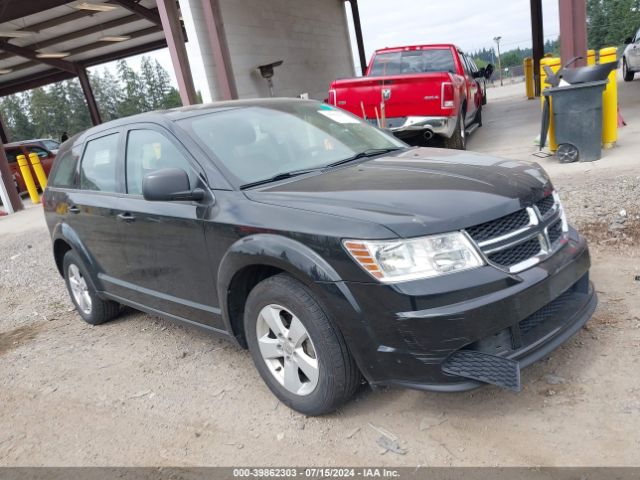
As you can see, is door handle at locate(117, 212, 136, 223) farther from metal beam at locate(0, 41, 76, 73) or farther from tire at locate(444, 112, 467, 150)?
metal beam at locate(0, 41, 76, 73)

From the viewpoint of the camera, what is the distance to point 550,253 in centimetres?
271

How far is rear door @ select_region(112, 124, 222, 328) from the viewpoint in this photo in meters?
3.27

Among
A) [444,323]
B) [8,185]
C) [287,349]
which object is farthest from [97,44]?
[444,323]

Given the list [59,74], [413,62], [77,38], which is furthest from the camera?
[59,74]

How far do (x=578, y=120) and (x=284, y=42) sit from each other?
10.6 metres

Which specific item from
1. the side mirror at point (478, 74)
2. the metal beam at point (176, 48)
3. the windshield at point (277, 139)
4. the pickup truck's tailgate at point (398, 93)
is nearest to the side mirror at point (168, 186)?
the windshield at point (277, 139)

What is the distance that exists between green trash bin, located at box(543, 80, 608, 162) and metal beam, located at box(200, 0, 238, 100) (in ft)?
20.9

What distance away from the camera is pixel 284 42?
15.7 m

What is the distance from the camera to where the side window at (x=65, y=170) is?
4684 mm

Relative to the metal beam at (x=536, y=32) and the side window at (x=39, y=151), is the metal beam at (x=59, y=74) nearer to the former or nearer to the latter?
the side window at (x=39, y=151)

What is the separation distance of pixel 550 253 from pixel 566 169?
191 inches

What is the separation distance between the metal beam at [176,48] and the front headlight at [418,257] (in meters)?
9.22

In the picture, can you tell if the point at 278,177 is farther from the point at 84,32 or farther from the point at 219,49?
the point at 84,32

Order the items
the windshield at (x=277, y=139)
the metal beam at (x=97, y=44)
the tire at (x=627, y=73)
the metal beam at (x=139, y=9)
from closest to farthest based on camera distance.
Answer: the windshield at (x=277, y=139)
the metal beam at (x=139, y=9)
the tire at (x=627, y=73)
the metal beam at (x=97, y=44)
